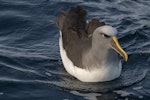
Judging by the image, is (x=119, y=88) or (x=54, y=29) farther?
(x=54, y=29)

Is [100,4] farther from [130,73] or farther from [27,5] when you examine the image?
[130,73]

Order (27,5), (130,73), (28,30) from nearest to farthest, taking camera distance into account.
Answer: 1. (130,73)
2. (28,30)
3. (27,5)

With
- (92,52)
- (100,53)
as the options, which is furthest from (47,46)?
(100,53)

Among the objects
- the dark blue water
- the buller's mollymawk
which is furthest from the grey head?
the dark blue water

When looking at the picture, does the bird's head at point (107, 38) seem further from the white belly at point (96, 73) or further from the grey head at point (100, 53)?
the white belly at point (96, 73)

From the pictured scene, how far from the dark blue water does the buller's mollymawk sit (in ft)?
0.90

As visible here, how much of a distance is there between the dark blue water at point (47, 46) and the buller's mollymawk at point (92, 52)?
275mm

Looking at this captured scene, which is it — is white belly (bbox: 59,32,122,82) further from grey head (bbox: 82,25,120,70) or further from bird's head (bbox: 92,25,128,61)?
bird's head (bbox: 92,25,128,61)

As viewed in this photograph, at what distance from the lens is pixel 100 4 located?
13914 millimetres

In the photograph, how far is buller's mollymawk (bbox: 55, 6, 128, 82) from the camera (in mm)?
9266

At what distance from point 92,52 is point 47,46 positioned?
2.00 meters

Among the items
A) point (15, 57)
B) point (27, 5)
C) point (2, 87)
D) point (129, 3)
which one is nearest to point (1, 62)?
point (15, 57)

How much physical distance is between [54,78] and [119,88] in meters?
1.27

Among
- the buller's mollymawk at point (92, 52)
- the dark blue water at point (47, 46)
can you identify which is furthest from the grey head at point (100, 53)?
the dark blue water at point (47, 46)
